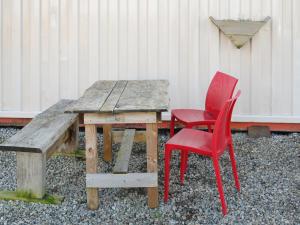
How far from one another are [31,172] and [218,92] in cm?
185

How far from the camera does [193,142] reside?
356 centimetres

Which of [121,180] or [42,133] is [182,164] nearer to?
[121,180]

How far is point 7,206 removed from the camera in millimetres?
3543

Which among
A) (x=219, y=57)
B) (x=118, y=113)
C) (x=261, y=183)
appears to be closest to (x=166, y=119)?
(x=219, y=57)

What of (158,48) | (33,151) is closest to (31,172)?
(33,151)

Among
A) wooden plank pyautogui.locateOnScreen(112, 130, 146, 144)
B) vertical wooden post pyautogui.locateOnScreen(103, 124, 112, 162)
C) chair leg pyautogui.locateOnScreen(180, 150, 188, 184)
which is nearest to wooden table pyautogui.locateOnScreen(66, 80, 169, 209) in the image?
chair leg pyautogui.locateOnScreen(180, 150, 188, 184)

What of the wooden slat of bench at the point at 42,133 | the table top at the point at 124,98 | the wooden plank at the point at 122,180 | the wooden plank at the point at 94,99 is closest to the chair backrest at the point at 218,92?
the table top at the point at 124,98

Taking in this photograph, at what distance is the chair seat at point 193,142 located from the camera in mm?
3428

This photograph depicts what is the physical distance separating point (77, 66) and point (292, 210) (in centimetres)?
301

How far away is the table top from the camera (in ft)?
11.0

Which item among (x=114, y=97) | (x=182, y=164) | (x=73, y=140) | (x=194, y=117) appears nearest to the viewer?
(x=114, y=97)

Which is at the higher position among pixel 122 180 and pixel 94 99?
pixel 94 99

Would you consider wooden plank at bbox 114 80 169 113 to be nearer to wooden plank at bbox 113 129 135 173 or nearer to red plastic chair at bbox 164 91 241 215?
red plastic chair at bbox 164 91 241 215

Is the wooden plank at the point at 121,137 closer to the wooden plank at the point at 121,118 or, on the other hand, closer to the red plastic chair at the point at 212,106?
the red plastic chair at the point at 212,106
